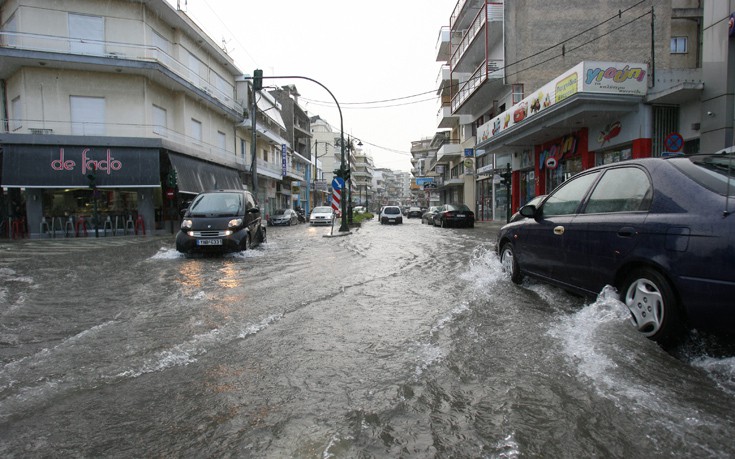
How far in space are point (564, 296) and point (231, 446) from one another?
448 cm

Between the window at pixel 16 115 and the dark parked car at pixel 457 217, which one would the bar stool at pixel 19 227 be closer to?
the window at pixel 16 115

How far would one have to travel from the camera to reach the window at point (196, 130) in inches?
989

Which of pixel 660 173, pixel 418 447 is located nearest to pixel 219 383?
pixel 418 447

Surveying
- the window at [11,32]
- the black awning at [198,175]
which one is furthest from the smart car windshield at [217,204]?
the window at [11,32]

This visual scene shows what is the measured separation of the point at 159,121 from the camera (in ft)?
72.6

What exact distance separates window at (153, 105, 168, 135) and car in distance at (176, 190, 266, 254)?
12.8m

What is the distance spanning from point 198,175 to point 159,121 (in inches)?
133

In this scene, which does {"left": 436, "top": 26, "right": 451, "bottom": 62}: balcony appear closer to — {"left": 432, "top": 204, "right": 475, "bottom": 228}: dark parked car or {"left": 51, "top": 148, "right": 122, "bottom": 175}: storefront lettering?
{"left": 432, "top": 204, "right": 475, "bottom": 228}: dark parked car

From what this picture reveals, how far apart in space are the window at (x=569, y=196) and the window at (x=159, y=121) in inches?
821

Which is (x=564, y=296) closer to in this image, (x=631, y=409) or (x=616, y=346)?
(x=616, y=346)

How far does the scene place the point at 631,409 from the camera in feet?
8.02

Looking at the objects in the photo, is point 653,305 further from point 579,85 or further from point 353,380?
point 579,85

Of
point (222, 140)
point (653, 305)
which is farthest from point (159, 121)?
point (653, 305)

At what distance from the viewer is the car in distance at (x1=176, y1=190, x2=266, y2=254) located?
9.94 metres
